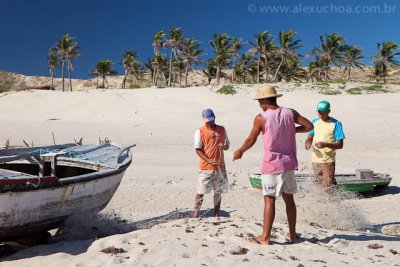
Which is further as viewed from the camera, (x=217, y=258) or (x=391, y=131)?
(x=391, y=131)

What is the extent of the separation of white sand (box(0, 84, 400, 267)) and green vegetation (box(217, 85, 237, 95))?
7.69ft

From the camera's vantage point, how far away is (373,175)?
33.7ft

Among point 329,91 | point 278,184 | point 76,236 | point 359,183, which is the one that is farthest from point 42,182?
point 329,91

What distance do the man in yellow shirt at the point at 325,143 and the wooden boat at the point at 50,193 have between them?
302 centimetres

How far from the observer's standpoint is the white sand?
5.05m

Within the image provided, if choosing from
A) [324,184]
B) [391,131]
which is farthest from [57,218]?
[391,131]

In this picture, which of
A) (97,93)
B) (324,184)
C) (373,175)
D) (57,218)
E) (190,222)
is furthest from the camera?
(97,93)

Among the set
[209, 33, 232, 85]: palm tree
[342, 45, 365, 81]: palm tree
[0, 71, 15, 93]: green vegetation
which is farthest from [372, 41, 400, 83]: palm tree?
[0, 71, 15, 93]: green vegetation

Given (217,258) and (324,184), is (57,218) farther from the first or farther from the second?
(324,184)

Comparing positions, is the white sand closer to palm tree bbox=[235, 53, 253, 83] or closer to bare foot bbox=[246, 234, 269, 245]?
bare foot bbox=[246, 234, 269, 245]

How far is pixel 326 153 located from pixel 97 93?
1057 inches

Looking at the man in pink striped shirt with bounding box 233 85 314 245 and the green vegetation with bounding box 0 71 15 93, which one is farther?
the green vegetation with bounding box 0 71 15 93

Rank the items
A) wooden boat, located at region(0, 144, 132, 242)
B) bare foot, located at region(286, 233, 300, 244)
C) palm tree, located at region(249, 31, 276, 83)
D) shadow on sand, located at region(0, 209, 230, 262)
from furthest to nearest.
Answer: palm tree, located at region(249, 31, 276, 83)
shadow on sand, located at region(0, 209, 230, 262)
bare foot, located at region(286, 233, 300, 244)
wooden boat, located at region(0, 144, 132, 242)

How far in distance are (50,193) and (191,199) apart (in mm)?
4401
